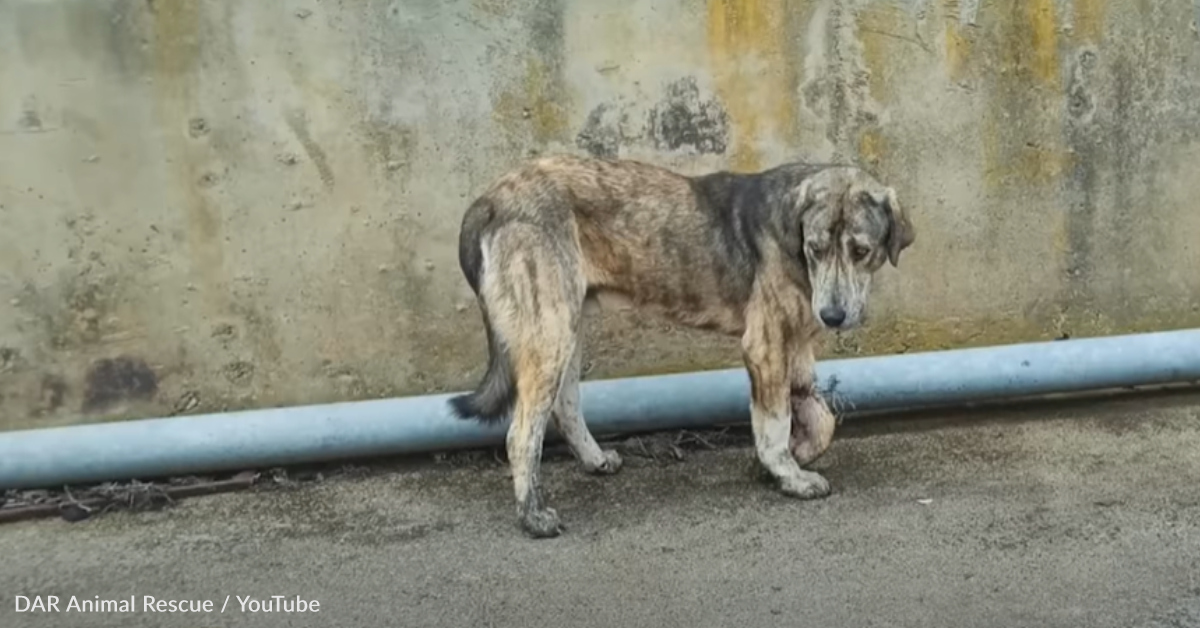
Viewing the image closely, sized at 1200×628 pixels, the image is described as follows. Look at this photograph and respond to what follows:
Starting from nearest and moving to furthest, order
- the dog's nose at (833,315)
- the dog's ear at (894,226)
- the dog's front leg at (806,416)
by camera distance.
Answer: the dog's nose at (833,315) → the dog's ear at (894,226) → the dog's front leg at (806,416)

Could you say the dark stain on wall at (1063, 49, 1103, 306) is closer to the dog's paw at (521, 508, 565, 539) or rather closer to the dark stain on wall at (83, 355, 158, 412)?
the dog's paw at (521, 508, 565, 539)

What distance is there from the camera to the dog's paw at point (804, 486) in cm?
465

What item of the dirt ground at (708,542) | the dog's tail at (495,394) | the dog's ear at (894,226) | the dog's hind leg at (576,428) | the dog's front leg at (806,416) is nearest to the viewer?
the dirt ground at (708,542)

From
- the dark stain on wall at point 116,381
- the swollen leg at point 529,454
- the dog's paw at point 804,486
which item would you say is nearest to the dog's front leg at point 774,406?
the dog's paw at point 804,486

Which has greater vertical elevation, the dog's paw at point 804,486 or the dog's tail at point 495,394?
the dog's tail at point 495,394

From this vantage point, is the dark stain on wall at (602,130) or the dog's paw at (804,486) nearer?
the dog's paw at (804,486)

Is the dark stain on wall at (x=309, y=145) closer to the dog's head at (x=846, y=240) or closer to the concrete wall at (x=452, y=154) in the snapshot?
the concrete wall at (x=452, y=154)

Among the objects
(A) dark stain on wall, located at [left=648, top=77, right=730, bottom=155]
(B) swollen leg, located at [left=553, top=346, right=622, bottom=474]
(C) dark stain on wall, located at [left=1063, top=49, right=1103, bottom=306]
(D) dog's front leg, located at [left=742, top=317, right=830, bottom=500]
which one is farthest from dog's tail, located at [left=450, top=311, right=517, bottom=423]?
(C) dark stain on wall, located at [left=1063, top=49, right=1103, bottom=306]

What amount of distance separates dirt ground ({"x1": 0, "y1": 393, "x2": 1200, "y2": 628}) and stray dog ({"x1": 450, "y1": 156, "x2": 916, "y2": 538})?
30cm

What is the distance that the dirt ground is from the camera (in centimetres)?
379

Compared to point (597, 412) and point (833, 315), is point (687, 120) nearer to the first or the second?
point (597, 412)

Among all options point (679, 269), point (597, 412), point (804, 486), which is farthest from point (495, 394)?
point (804, 486)

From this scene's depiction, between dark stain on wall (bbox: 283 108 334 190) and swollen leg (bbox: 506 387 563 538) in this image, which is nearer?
swollen leg (bbox: 506 387 563 538)

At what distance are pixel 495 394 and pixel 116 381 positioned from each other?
6.01ft
